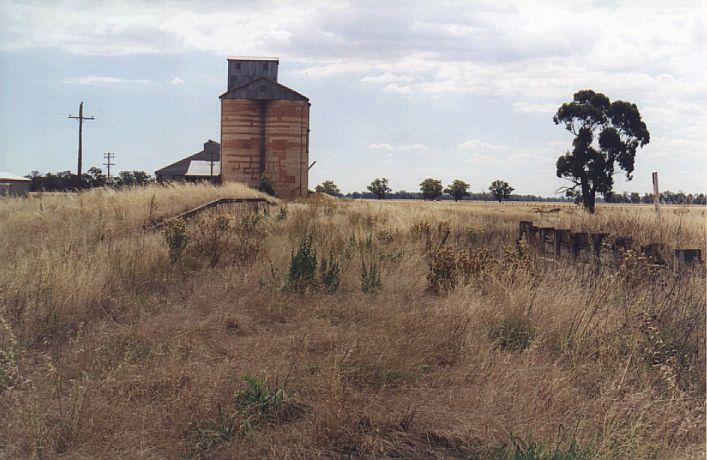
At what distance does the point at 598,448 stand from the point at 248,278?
472cm

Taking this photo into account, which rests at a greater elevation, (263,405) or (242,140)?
(242,140)

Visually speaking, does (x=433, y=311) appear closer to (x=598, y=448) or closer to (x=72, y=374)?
(x=598, y=448)

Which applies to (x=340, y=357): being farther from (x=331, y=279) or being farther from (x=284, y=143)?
(x=284, y=143)

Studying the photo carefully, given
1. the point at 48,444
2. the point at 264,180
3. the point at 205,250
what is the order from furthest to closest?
the point at 264,180 → the point at 205,250 → the point at 48,444

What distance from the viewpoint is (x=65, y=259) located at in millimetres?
7207

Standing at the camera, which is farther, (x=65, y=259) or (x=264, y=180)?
(x=264, y=180)

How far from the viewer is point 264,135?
40.7 metres

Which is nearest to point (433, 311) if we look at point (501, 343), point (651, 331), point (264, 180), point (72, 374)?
point (501, 343)

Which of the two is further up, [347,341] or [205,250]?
[205,250]

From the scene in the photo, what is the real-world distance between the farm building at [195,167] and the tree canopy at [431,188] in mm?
42562

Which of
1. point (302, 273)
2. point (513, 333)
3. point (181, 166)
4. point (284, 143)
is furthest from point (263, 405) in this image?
point (181, 166)

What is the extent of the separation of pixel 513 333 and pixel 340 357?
1.84 meters

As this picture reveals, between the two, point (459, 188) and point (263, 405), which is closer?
point (263, 405)

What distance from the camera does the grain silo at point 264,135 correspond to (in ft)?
133
